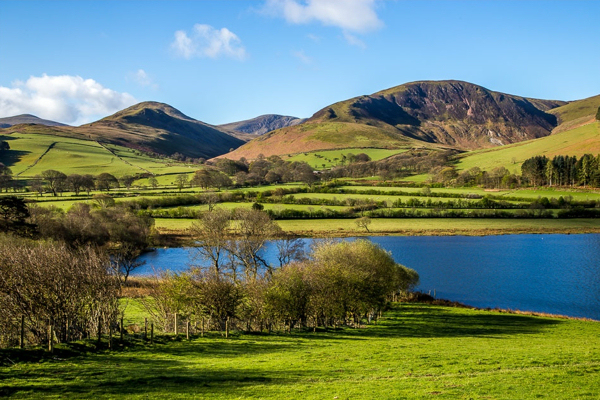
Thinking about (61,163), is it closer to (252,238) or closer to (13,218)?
(13,218)

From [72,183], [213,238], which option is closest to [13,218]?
[213,238]

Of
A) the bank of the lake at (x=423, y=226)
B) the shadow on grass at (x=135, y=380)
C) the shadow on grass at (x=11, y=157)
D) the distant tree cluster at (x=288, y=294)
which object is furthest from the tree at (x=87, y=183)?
the shadow on grass at (x=135, y=380)

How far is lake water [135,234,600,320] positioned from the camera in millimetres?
52963

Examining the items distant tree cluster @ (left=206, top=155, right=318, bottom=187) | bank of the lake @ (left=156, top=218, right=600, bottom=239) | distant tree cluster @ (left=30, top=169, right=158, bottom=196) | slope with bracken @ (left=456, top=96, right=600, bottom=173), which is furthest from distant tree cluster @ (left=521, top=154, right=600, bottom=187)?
distant tree cluster @ (left=30, top=169, right=158, bottom=196)

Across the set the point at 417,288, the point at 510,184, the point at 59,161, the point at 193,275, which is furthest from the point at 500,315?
the point at 59,161

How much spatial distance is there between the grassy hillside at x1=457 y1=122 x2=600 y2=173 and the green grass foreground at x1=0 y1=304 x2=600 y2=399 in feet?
499

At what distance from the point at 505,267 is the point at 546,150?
414 ft

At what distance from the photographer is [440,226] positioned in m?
102

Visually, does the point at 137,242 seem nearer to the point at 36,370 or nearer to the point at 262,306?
the point at 262,306

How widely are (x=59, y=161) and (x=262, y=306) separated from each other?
185 m

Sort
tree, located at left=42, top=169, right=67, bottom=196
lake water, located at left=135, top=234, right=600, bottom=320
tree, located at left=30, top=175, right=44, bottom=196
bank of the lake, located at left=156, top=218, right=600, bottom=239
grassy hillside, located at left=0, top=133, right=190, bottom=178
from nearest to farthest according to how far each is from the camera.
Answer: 1. lake water, located at left=135, top=234, right=600, bottom=320
2. bank of the lake, located at left=156, top=218, right=600, bottom=239
3. tree, located at left=30, top=175, right=44, bottom=196
4. tree, located at left=42, top=169, right=67, bottom=196
5. grassy hillside, located at left=0, top=133, right=190, bottom=178

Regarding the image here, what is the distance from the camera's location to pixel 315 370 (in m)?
17.6

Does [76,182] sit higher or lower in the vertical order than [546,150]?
lower

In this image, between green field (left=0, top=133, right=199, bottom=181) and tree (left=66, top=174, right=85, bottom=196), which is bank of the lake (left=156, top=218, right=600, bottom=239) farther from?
green field (left=0, top=133, right=199, bottom=181)
